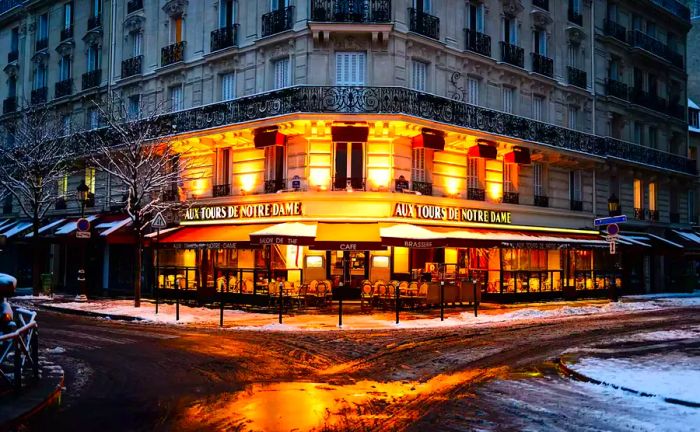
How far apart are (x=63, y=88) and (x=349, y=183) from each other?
19.8m

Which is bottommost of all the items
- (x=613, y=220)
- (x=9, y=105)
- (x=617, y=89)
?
(x=613, y=220)

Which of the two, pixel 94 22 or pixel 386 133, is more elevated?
pixel 94 22

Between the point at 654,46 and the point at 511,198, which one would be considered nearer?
the point at 511,198

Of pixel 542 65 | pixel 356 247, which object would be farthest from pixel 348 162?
pixel 542 65

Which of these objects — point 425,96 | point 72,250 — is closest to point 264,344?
point 425,96

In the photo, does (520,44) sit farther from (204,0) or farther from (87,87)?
(87,87)

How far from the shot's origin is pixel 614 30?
34.6 metres

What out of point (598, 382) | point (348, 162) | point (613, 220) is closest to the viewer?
point (598, 382)

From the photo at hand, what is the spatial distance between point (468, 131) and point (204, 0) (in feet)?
40.8

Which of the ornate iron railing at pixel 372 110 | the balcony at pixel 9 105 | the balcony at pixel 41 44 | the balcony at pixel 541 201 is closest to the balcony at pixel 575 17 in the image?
the ornate iron railing at pixel 372 110

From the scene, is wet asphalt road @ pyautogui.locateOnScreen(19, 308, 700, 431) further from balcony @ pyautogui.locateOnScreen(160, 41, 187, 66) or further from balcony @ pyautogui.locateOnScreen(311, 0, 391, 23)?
balcony @ pyautogui.locateOnScreen(160, 41, 187, 66)

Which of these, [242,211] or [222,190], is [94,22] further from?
[242,211]

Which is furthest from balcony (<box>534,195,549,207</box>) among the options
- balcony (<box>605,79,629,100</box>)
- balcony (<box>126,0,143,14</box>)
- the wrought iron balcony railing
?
balcony (<box>126,0,143,14</box>)

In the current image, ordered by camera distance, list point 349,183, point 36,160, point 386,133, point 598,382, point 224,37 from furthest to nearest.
A: point 36,160
point 224,37
point 349,183
point 386,133
point 598,382
